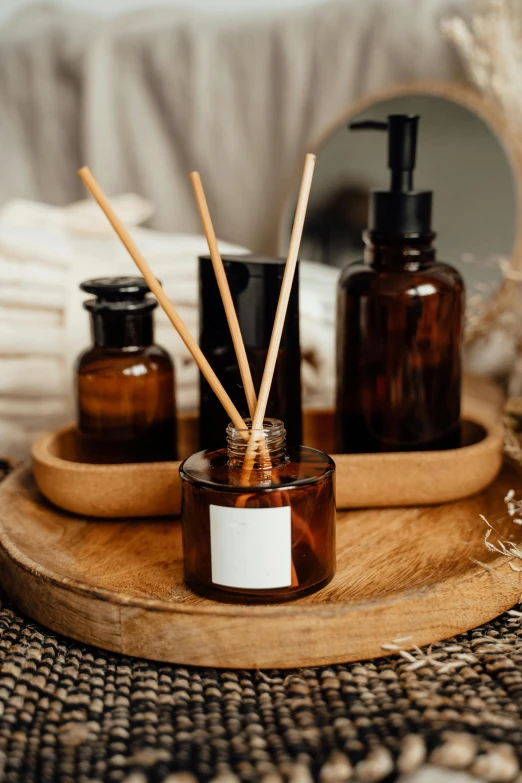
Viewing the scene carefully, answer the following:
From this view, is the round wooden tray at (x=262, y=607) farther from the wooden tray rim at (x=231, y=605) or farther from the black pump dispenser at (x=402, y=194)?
the black pump dispenser at (x=402, y=194)

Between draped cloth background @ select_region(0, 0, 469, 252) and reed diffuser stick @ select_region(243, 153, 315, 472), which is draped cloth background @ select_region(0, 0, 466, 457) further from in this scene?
reed diffuser stick @ select_region(243, 153, 315, 472)

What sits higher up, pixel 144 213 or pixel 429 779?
pixel 144 213

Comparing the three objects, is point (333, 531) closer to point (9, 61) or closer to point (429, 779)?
point (429, 779)

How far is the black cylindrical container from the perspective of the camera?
1.74ft

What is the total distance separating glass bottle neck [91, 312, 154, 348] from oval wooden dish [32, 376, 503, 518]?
3.3 inches

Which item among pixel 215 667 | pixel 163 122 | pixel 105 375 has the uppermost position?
pixel 163 122

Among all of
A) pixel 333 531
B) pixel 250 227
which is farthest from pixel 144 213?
pixel 333 531

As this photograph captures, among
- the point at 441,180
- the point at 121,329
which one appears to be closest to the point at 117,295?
the point at 121,329

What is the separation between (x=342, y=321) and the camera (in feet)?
1.92

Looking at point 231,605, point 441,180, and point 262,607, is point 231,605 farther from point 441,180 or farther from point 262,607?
point 441,180

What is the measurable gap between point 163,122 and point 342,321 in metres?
0.49

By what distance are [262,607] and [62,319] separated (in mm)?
369

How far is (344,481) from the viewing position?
542 mm

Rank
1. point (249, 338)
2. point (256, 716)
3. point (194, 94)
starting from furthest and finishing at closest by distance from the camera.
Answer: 1. point (194, 94)
2. point (249, 338)
3. point (256, 716)
